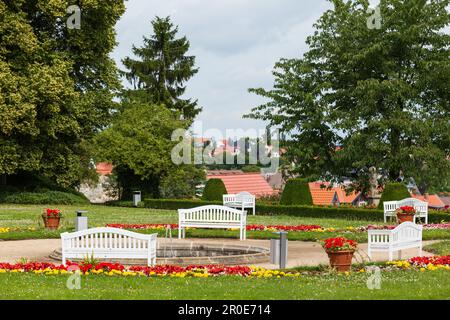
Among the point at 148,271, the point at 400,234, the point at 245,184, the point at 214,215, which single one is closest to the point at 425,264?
the point at 400,234

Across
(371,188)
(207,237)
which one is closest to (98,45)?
(371,188)

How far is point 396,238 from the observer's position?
508 inches

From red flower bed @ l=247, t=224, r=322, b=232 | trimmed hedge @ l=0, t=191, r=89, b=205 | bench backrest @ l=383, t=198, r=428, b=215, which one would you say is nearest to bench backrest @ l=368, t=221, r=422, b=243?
red flower bed @ l=247, t=224, r=322, b=232

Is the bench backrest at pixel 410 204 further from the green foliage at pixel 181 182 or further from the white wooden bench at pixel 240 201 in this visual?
the green foliage at pixel 181 182

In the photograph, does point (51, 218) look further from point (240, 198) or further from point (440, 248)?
point (240, 198)

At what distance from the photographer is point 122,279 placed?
10266mm

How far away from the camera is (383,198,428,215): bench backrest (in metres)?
23.5

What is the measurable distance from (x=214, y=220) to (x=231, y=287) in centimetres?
827

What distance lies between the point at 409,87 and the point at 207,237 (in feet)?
56.5

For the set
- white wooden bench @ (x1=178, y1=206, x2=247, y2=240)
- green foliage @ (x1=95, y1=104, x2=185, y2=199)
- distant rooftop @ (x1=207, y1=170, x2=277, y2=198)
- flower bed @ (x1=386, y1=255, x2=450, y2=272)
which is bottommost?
flower bed @ (x1=386, y1=255, x2=450, y2=272)

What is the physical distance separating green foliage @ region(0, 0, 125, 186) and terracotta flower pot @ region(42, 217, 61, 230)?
12915 millimetres

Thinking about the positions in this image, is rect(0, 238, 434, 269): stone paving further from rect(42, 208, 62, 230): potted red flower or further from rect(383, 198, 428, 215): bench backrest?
rect(383, 198, 428, 215): bench backrest

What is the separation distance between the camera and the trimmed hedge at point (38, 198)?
33.9 m
